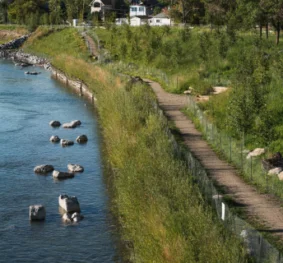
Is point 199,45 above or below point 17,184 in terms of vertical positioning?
above

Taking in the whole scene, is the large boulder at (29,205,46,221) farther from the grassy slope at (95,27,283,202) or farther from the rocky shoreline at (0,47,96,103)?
the rocky shoreline at (0,47,96,103)

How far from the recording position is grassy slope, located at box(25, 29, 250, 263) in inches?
817

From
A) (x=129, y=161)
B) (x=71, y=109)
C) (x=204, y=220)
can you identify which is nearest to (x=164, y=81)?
(x=71, y=109)

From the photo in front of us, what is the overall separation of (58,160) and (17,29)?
11436cm

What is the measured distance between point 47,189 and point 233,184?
11.5m

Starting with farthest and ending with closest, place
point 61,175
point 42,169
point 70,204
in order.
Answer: point 42,169, point 61,175, point 70,204

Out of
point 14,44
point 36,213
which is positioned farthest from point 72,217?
point 14,44

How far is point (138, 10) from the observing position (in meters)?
161

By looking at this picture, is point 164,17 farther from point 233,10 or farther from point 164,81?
point 164,81

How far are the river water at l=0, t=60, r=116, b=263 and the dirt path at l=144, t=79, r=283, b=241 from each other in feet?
20.9

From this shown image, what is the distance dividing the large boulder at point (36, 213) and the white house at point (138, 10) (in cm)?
13108

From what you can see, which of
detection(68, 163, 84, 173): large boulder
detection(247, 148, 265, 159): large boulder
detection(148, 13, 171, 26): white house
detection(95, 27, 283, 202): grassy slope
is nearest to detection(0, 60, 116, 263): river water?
detection(68, 163, 84, 173): large boulder

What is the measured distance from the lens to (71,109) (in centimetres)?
6569

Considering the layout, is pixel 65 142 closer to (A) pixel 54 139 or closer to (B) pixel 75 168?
(A) pixel 54 139
